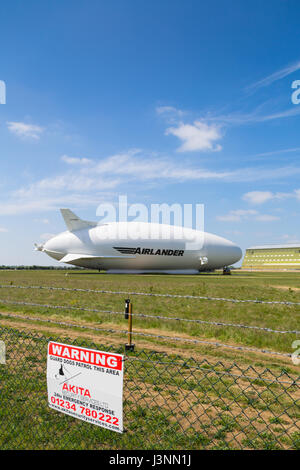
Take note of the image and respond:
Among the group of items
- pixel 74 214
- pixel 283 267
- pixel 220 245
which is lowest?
pixel 283 267

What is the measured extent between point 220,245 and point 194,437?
233 ft

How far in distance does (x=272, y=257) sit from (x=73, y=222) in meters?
87.3

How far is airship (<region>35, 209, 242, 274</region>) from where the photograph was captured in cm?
6384

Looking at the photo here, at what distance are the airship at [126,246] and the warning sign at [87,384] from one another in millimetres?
59334

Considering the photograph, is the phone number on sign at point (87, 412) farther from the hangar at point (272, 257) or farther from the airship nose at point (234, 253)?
the hangar at point (272, 257)

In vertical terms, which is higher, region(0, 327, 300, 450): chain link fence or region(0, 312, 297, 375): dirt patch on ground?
region(0, 327, 300, 450): chain link fence

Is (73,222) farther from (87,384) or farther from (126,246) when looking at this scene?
(87,384)

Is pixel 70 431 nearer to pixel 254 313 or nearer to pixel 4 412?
pixel 4 412

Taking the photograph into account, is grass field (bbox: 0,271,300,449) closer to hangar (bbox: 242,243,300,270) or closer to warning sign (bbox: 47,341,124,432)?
warning sign (bbox: 47,341,124,432)

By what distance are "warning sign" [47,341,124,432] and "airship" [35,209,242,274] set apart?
5933 centimetres

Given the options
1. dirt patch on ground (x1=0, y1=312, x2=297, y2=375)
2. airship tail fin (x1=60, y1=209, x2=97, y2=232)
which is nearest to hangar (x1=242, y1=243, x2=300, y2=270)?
airship tail fin (x1=60, y1=209, x2=97, y2=232)

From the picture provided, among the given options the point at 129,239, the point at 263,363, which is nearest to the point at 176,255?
the point at 129,239
